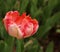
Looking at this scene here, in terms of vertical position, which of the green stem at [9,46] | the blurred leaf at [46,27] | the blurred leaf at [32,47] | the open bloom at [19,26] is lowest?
the blurred leaf at [46,27]

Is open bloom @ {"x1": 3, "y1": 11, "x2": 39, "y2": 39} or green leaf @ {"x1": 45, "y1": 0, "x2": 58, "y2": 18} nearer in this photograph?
open bloom @ {"x1": 3, "y1": 11, "x2": 39, "y2": 39}

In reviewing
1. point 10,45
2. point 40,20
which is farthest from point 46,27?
point 10,45

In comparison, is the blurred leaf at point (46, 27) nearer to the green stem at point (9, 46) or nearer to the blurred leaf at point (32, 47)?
the blurred leaf at point (32, 47)

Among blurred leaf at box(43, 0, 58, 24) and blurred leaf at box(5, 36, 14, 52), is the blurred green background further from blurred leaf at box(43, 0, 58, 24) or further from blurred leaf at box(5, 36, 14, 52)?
blurred leaf at box(5, 36, 14, 52)

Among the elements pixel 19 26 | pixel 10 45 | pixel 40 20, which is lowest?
pixel 40 20

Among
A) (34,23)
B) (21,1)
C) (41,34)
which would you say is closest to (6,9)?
(21,1)

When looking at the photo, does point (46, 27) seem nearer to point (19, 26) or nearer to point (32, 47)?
point (32, 47)

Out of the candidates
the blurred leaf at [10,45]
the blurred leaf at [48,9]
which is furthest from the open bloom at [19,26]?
the blurred leaf at [48,9]

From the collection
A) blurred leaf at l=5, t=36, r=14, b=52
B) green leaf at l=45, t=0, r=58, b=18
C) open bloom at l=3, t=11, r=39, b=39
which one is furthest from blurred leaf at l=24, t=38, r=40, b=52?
green leaf at l=45, t=0, r=58, b=18

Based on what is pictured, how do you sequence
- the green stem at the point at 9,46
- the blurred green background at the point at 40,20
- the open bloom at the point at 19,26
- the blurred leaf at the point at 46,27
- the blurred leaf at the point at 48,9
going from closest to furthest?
the open bloom at the point at 19,26 → the green stem at the point at 9,46 → the blurred green background at the point at 40,20 → the blurred leaf at the point at 46,27 → the blurred leaf at the point at 48,9
